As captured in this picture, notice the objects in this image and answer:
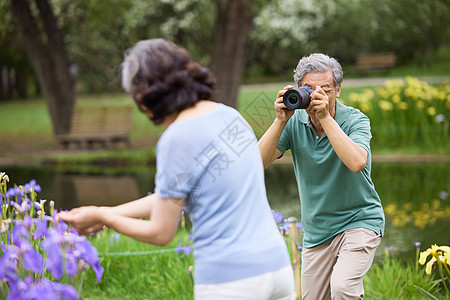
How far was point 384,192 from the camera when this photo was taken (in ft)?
29.0

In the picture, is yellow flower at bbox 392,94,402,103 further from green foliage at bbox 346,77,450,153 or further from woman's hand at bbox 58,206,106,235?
woman's hand at bbox 58,206,106,235

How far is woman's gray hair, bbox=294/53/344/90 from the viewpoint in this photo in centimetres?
296

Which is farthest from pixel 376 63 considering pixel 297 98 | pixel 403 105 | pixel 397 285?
pixel 297 98

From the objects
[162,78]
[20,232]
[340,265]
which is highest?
[162,78]

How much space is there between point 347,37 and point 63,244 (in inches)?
1164

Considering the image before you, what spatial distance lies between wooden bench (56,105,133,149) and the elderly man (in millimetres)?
10787

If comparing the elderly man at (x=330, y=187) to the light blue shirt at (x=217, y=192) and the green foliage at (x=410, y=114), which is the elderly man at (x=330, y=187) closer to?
the light blue shirt at (x=217, y=192)

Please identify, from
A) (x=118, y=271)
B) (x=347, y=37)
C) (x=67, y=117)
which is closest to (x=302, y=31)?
(x=347, y=37)

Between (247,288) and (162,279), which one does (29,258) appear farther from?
(162,279)

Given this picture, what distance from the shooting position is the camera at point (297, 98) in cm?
273

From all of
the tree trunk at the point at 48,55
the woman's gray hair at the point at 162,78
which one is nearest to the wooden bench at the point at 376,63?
the tree trunk at the point at 48,55

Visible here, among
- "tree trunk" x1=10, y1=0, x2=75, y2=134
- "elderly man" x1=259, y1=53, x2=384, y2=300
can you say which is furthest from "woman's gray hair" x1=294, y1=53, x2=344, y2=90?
"tree trunk" x1=10, y1=0, x2=75, y2=134

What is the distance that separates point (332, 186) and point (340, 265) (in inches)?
13.4

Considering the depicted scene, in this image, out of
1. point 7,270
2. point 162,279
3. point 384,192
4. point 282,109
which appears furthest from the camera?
point 384,192
